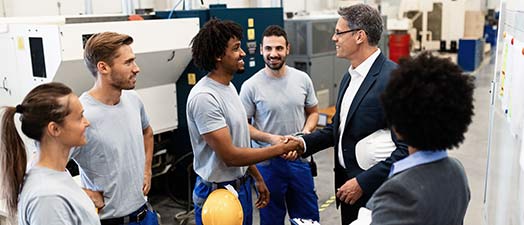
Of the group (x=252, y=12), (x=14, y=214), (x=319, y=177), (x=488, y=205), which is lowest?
(x=319, y=177)

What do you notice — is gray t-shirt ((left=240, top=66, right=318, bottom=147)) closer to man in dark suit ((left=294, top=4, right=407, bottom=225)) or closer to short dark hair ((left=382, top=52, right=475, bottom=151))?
man in dark suit ((left=294, top=4, right=407, bottom=225))

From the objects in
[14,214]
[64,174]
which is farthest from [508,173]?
[14,214]

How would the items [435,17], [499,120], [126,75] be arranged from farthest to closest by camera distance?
[435,17] < [499,120] < [126,75]

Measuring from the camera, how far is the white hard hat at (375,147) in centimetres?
192

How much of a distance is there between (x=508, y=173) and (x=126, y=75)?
5.81 feet

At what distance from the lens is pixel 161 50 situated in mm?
3256

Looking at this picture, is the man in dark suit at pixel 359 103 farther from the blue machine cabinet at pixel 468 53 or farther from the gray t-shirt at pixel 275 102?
the blue machine cabinet at pixel 468 53

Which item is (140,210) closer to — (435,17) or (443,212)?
(443,212)

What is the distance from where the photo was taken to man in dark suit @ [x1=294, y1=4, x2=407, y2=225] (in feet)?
6.16

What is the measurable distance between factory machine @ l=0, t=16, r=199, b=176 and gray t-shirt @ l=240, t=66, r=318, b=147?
2.49ft

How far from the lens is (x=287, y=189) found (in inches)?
112

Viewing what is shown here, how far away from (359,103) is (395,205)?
906mm

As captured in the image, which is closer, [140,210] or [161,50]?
[140,210]

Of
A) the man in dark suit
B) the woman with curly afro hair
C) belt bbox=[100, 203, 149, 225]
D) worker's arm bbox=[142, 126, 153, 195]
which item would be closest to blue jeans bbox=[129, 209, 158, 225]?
belt bbox=[100, 203, 149, 225]
